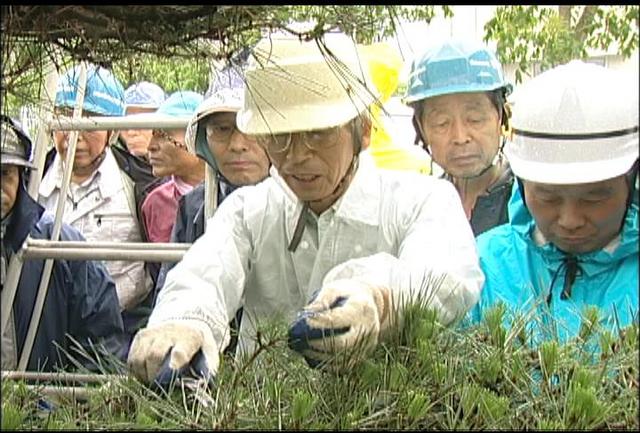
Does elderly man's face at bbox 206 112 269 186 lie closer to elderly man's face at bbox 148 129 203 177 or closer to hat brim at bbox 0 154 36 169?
elderly man's face at bbox 148 129 203 177

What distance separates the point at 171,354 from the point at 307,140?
1.22 feet

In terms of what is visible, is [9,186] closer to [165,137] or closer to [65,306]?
[65,306]

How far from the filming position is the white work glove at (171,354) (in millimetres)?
923

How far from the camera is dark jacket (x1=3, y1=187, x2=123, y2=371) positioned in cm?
149

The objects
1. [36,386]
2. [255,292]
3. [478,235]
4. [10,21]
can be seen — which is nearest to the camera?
[10,21]

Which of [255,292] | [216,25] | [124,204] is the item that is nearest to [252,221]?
[255,292]

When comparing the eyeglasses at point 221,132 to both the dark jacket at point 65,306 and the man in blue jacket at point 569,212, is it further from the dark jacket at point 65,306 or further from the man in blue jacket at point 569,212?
the man in blue jacket at point 569,212

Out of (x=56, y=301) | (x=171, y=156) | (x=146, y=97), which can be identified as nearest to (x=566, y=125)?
(x=146, y=97)

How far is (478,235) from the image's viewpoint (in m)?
1.41

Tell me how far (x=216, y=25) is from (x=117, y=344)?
29.8 inches

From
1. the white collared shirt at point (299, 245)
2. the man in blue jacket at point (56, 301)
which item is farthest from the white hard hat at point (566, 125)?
the man in blue jacket at point (56, 301)

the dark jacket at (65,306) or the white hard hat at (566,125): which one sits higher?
the white hard hat at (566,125)

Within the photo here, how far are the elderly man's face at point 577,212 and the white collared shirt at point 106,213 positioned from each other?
1045 millimetres

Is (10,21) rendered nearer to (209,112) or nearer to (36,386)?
(36,386)
